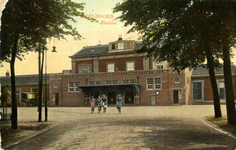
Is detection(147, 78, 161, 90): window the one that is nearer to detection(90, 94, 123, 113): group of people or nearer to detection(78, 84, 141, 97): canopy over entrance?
detection(78, 84, 141, 97): canopy over entrance

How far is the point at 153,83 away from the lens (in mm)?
15875

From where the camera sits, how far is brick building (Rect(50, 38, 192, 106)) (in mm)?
13225

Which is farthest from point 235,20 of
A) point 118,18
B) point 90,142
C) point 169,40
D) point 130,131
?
point 90,142

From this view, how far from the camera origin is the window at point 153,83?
49.7 feet

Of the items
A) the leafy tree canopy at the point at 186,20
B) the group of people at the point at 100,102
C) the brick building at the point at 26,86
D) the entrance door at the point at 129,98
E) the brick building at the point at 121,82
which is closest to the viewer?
the leafy tree canopy at the point at 186,20

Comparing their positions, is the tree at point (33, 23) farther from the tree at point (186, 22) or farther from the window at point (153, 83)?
the window at point (153, 83)

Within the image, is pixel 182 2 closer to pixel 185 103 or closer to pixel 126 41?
pixel 126 41

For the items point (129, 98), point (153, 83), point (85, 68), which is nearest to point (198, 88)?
point (153, 83)

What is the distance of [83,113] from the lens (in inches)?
555

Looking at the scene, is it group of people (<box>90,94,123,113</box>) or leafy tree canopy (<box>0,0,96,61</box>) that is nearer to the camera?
leafy tree canopy (<box>0,0,96,61</box>)

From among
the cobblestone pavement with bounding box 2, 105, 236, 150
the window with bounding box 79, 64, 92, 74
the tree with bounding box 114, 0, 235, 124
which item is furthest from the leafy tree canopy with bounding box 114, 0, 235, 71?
the window with bounding box 79, 64, 92, 74

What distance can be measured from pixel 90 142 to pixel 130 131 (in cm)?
216

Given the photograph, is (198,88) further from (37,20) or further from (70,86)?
(37,20)

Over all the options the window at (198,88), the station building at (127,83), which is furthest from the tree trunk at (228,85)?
the window at (198,88)
